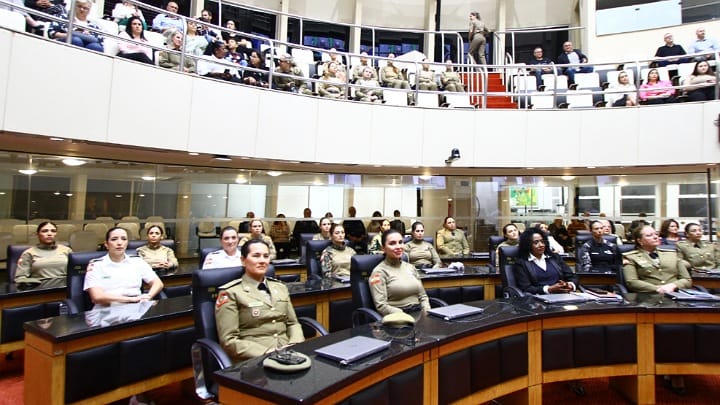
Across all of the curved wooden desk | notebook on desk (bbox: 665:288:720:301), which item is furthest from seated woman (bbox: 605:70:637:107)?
the curved wooden desk

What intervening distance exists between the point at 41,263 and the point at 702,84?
9.38 m

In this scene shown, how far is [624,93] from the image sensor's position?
7559 millimetres

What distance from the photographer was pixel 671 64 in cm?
896

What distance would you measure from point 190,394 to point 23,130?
3146 mm

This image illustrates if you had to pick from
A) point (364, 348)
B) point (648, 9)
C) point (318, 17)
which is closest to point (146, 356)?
point (364, 348)

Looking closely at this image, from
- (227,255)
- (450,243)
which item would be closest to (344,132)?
(450,243)

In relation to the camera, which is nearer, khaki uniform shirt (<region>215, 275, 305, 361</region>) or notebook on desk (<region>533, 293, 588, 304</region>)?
khaki uniform shirt (<region>215, 275, 305, 361</region>)

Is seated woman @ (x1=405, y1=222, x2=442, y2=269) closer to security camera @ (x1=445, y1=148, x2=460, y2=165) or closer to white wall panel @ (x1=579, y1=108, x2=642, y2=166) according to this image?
security camera @ (x1=445, y1=148, x2=460, y2=165)

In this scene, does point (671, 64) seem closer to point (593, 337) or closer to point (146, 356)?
point (593, 337)

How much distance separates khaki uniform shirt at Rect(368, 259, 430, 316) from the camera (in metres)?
3.59

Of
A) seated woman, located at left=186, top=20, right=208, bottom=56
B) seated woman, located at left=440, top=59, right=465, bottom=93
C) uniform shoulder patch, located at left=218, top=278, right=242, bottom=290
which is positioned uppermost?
seated woman, located at left=440, top=59, right=465, bottom=93

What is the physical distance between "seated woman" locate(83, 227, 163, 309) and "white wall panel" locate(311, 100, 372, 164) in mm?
3960

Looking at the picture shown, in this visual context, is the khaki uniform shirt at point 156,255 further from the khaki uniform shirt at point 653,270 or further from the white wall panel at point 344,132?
the khaki uniform shirt at point 653,270

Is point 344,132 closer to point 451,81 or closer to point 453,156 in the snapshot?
point 453,156
